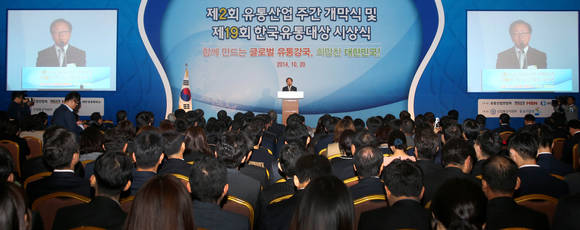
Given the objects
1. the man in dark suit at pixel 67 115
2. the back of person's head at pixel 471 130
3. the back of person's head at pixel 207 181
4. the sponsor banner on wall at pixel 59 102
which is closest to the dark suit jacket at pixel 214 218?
the back of person's head at pixel 207 181

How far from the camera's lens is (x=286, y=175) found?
2930mm

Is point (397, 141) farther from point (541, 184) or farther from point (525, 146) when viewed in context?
point (541, 184)

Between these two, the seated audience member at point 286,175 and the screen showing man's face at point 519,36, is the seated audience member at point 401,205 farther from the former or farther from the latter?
the screen showing man's face at point 519,36

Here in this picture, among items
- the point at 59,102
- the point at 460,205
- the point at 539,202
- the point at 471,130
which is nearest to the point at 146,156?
the point at 460,205

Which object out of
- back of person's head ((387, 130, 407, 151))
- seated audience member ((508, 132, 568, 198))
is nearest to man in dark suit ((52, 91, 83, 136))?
back of person's head ((387, 130, 407, 151))

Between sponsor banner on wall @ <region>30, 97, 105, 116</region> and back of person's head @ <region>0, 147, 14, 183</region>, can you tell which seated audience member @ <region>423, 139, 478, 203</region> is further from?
sponsor banner on wall @ <region>30, 97, 105, 116</region>

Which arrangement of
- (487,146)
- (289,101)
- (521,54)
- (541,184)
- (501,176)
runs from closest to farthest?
(501,176), (541,184), (487,146), (289,101), (521,54)

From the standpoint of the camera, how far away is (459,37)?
1012cm

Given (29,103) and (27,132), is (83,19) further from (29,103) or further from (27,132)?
(27,132)

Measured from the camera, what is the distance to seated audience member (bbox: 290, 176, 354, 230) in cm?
147

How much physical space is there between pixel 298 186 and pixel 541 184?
1.62 metres

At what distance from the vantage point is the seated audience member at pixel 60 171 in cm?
260

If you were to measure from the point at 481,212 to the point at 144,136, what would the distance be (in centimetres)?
211

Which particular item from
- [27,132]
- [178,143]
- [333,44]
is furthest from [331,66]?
[178,143]
